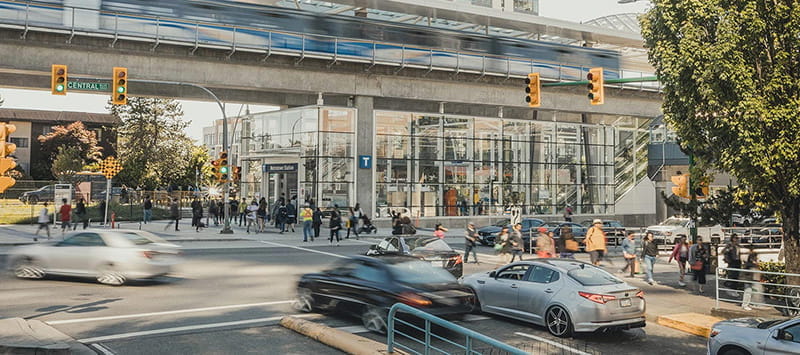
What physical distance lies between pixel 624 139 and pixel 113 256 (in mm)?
43682

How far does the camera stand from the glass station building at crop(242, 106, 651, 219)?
38.5m

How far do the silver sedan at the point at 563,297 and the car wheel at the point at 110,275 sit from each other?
27.8 feet

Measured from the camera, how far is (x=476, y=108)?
144 feet

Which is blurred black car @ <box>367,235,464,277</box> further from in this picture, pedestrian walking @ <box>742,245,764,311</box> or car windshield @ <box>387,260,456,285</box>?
pedestrian walking @ <box>742,245,764,311</box>

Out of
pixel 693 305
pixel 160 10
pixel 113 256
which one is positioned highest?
pixel 160 10

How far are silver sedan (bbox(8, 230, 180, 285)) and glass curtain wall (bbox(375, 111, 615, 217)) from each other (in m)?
23.3

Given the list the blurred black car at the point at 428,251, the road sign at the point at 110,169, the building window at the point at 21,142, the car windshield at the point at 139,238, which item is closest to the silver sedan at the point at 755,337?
the blurred black car at the point at 428,251

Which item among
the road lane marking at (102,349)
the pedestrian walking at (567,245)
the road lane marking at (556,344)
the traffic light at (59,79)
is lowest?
the road lane marking at (556,344)

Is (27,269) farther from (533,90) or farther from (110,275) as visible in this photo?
(533,90)

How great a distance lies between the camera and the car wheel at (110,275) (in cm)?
1541

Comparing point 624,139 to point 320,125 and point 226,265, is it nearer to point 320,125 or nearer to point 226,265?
point 320,125

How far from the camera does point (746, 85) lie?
13.6m

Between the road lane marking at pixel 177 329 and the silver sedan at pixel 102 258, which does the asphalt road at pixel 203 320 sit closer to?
the road lane marking at pixel 177 329

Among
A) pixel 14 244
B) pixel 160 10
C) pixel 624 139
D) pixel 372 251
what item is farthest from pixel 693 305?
pixel 624 139
